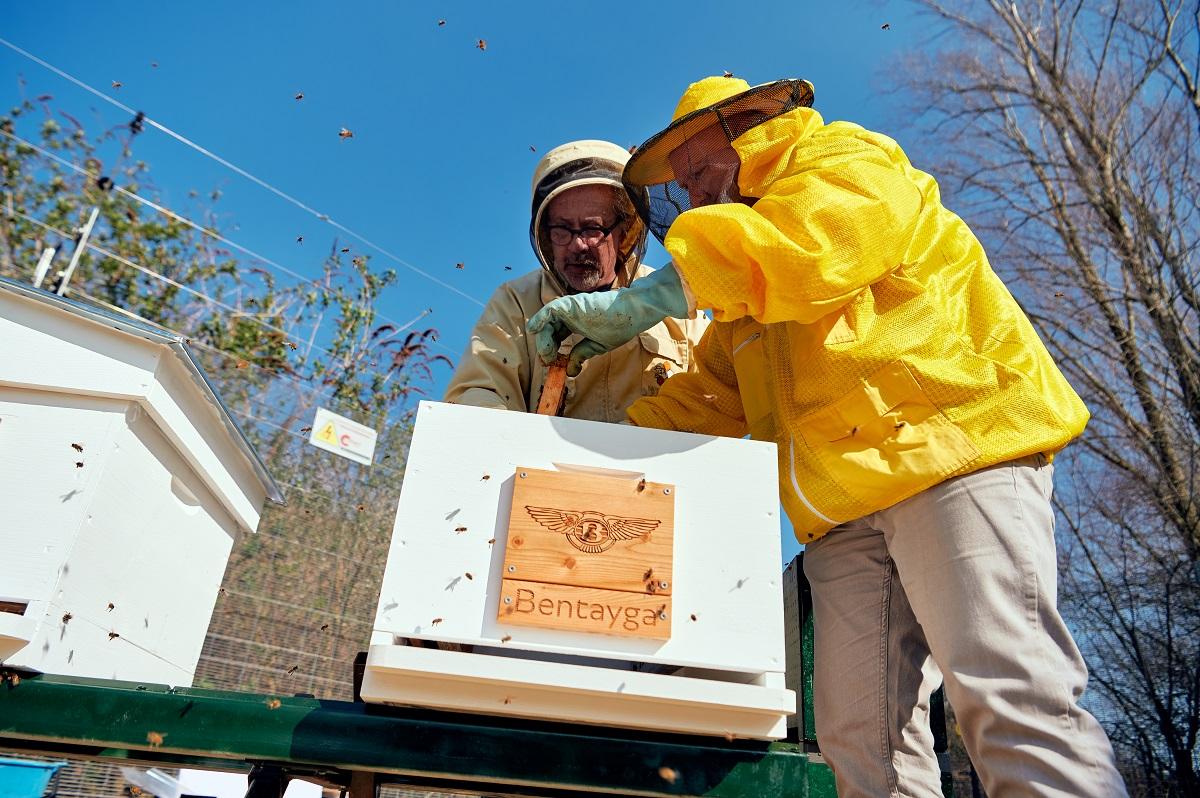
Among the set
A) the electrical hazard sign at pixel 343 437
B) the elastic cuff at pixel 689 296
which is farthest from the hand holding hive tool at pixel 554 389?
the electrical hazard sign at pixel 343 437

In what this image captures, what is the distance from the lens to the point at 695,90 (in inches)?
83.5

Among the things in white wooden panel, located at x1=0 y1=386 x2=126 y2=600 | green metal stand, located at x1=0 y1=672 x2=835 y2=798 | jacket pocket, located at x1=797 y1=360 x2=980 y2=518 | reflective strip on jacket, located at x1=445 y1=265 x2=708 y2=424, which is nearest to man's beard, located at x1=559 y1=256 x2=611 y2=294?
reflective strip on jacket, located at x1=445 y1=265 x2=708 y2=424

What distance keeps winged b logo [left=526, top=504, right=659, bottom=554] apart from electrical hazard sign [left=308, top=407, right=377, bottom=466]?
15.0 ft

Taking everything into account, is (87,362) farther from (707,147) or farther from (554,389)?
(707,147)

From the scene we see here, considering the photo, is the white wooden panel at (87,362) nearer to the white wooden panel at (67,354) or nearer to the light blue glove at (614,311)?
the white wooden panel at (67,354)

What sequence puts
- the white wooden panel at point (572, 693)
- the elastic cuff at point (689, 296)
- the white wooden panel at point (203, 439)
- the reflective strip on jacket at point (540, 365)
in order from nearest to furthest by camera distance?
1. the white wooden panel at point (572, 693)
2. the elastic cuff at point (689, 296)
3. the white wooden panel at point (203, 439)
4. the reflective strip on jacket at point (540, 365)

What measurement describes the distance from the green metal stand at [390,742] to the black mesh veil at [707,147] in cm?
137

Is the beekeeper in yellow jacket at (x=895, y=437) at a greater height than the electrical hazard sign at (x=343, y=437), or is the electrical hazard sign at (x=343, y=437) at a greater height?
the electrical hazard sign at (x=343, y=437)

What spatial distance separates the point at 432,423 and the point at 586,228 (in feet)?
4.48

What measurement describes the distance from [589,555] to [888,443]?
26.9 inches

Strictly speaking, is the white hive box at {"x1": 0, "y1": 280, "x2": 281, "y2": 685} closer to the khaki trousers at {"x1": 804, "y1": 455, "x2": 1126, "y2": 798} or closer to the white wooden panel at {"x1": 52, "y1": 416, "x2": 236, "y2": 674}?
the white wooden panel at {"x1": 52, "y1": 416, "x2": 236, "y2": 674}

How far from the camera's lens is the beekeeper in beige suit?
2.61 meters

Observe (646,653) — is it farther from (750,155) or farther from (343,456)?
(343,456)

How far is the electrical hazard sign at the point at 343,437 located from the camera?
560 centimetres
